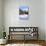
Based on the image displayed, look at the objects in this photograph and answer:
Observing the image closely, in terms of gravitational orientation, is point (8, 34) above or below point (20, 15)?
below

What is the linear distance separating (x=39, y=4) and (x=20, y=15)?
62cm

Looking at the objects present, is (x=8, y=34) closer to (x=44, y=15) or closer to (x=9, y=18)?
(x=9, y=18)

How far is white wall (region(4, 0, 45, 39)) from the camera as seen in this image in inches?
137

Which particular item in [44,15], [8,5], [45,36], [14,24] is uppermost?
[8,5]

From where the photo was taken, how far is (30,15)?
347 centimetres

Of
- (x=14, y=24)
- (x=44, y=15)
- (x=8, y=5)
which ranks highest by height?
(x=8, y=5)

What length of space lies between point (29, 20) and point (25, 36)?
46 centimetres

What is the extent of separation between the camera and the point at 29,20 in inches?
137

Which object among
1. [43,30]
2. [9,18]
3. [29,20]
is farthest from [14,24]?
[43,30]

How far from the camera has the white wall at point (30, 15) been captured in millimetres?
3477

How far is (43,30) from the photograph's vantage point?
3.49m

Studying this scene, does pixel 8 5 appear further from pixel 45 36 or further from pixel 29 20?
pixel 45 36

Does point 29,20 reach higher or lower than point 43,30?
higher

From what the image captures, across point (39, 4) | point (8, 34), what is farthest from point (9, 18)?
point (39, 4)
